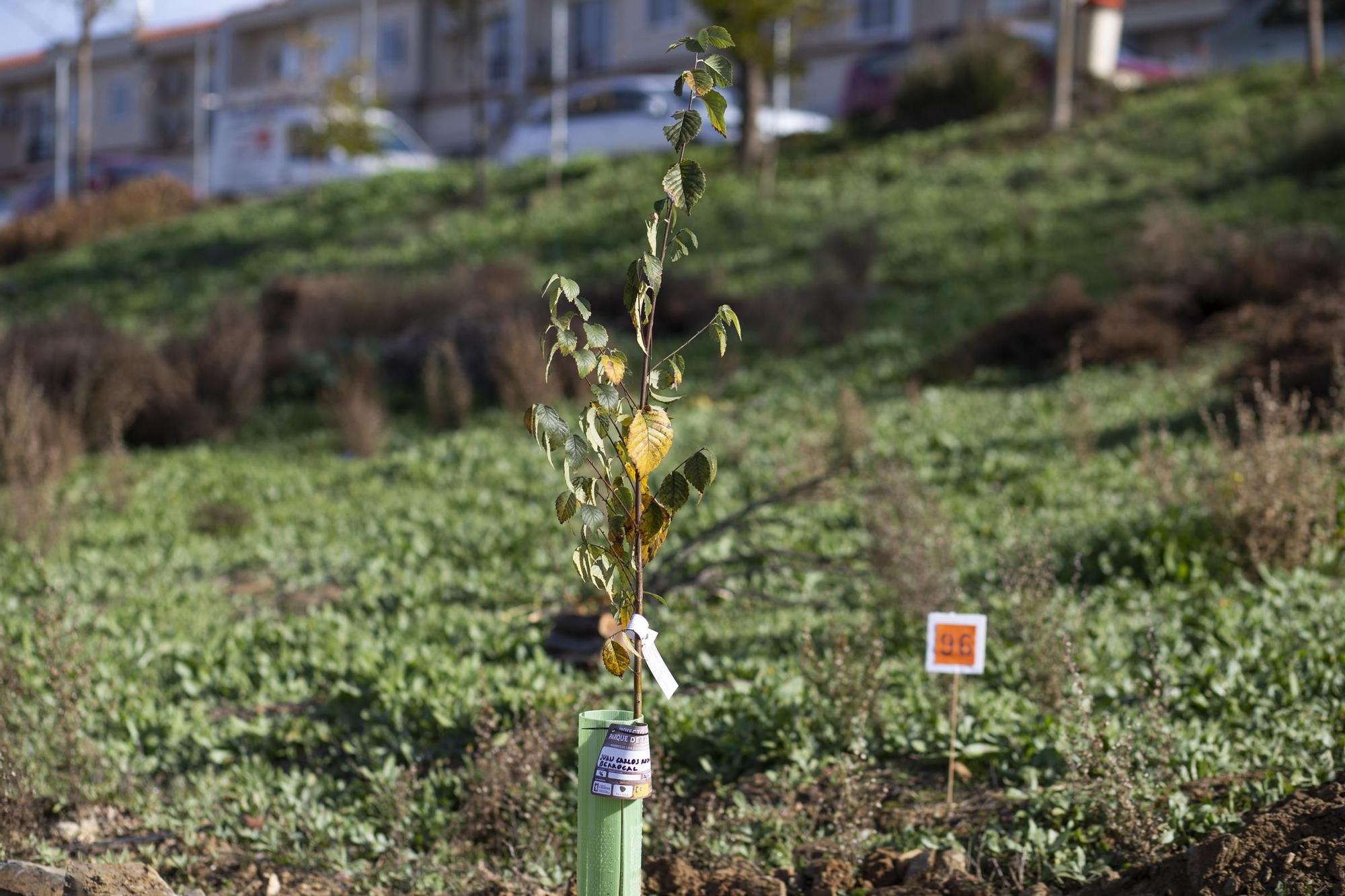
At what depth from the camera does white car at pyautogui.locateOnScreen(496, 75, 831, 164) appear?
22094 mm

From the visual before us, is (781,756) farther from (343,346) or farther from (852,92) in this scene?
(852,92)

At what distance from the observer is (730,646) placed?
545 cm

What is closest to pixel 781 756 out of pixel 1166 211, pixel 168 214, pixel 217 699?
pixel 217 699

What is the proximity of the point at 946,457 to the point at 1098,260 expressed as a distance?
5076 mm

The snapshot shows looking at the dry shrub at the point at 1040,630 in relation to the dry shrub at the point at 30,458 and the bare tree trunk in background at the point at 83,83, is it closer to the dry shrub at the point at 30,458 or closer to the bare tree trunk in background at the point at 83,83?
the dry shrub at the point at 30,458

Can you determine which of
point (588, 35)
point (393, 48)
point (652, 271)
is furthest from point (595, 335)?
point (393, 48)

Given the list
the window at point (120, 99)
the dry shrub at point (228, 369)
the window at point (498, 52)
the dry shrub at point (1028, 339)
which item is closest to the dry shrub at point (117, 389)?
the dry shrub at point (228, 369)

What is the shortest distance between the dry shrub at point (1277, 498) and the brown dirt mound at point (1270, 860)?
242 cm

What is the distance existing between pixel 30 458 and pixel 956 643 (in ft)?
18.7

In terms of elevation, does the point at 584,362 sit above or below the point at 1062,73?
below

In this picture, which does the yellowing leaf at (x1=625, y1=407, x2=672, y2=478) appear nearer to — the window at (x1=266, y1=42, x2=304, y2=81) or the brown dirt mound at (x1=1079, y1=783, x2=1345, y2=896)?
the brown dirt mound at (x1=1079, y1=783, x2=1345, y2=896)

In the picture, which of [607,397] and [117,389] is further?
[117,389]

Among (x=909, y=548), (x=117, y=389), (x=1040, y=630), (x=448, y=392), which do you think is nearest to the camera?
(x=1040, y=630)

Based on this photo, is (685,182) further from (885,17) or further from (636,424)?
(885,17)
